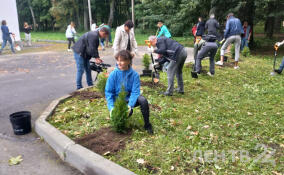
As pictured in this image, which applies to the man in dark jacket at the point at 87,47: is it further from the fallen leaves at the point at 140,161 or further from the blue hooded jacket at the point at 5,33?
the blue hooded jacket at the point at 5,33

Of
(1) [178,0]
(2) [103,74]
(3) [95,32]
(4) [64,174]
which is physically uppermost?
(1) [178,0]

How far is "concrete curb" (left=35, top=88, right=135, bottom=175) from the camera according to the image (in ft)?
9.50

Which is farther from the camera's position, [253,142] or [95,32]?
[95,32]

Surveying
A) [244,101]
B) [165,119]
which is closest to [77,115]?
[165,119]

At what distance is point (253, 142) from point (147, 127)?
168 cm

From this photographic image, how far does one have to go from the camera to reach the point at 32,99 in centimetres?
600

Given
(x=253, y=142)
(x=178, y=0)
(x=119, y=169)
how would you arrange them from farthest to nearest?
(x=178, y=0), (x=253, y=142), (x=119, y=169)

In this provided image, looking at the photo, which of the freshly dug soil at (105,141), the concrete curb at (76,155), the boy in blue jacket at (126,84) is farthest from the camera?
the boy in blue jacket at (126,84)

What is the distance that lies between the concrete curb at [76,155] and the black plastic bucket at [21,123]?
160mm

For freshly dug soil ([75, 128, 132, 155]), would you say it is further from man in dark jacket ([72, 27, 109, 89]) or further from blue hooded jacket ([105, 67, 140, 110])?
man in dark jacket ([72, 27, 109, 89])

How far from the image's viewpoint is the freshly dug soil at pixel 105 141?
3.43 m

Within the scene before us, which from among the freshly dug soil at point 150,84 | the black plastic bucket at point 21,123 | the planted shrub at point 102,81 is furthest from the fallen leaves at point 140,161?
the freshly dug soil at point 150,84

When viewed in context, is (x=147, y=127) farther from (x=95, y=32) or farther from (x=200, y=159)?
(x=95, y=32)

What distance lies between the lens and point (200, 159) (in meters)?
3.23
